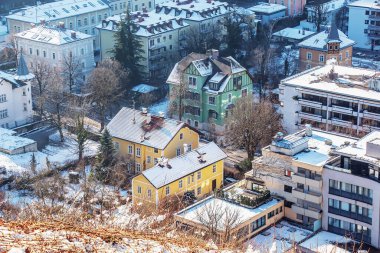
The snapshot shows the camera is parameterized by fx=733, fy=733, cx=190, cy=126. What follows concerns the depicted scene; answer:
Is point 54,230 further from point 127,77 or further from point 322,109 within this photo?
point 127,77

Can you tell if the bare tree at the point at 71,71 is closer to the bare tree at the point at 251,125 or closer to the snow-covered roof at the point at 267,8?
the bare tree at the point at 251,125

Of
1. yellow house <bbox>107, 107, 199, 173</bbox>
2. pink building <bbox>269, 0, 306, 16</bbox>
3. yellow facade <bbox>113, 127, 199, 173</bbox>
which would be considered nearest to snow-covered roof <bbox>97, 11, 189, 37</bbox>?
pink building <bbox>269, 0, 306, 16</bbox>

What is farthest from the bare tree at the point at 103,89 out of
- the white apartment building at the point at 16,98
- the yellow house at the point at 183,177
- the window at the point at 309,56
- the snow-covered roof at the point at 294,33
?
the snow-covered roof at the point at 294,33

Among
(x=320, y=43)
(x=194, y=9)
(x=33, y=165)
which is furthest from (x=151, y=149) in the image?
(x=194, y=9)

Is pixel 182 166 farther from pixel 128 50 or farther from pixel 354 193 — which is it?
pixel 128 50

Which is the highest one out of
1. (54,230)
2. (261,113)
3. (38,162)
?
(54,230)

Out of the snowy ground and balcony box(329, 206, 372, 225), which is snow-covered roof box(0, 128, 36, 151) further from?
balcony box(329, 206, 372, 225)

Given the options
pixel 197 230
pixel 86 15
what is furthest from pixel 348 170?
pixel 86 15
